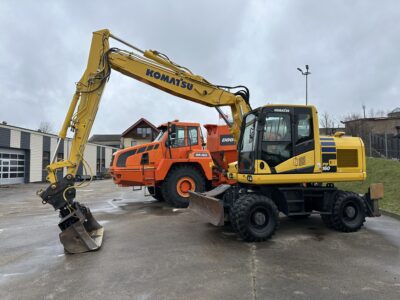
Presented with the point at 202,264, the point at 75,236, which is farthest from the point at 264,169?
the point at 75,236

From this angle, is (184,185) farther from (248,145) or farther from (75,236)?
(75,236)

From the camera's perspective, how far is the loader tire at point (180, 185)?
33.9 ft

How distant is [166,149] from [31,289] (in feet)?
22.1

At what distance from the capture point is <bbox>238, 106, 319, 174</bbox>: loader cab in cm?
673

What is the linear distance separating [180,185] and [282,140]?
4.57 metres

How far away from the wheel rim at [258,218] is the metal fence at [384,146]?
20350 mm

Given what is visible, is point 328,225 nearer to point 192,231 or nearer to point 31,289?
point 192,231

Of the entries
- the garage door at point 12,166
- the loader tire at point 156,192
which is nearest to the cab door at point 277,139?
the loader tire at point 156,192

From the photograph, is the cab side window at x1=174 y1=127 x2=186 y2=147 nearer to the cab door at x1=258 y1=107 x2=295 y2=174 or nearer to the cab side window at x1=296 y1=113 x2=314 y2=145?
the cab door at x1=258 y1=107 x2=295 y2=174

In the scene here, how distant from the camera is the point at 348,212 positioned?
720 centimetres

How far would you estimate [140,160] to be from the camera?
1056 cm

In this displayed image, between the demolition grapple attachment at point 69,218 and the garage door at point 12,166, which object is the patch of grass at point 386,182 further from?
the garage door at point 12,166

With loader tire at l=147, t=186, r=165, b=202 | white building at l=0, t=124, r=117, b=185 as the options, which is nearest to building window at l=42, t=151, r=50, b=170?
white building at l=0, t=124, r=117, b=185

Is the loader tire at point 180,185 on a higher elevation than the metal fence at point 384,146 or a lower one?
lower
